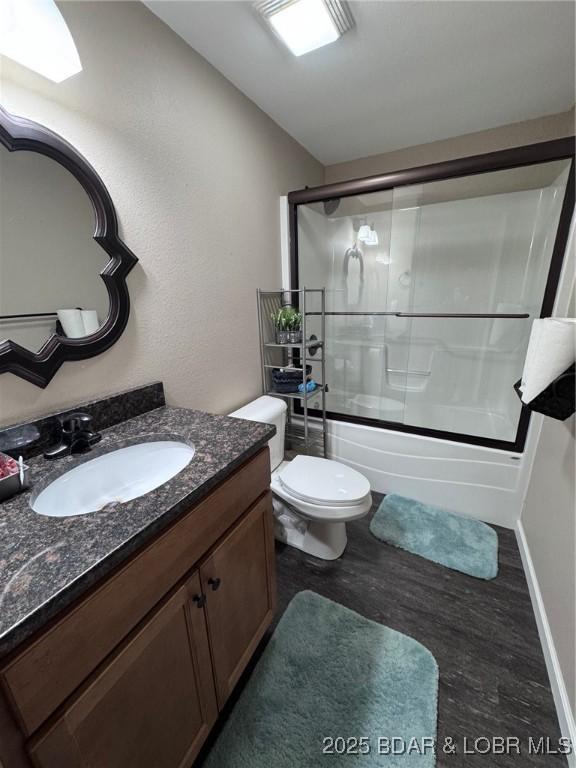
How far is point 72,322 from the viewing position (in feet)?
3.38

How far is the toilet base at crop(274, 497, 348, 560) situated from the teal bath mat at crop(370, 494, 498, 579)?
0.29 metres

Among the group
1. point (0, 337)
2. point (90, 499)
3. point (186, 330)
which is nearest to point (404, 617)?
point (90, 499)

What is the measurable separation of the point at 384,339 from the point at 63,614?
249cm

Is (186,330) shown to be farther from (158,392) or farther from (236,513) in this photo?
(236,513)

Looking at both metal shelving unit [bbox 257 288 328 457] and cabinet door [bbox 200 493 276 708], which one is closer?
cabinet door [bbox 200 493 276 708]

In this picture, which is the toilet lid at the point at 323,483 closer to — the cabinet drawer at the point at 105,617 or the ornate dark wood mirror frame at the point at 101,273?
the cabinet drawer at the point at 105,617

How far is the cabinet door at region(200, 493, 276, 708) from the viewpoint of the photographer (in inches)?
34.7

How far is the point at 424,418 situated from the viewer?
→ 240cm

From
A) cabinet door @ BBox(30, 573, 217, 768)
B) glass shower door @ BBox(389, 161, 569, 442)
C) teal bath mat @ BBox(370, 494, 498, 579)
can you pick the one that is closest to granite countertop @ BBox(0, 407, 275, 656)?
cabinet door @ BBox(30, 573, 217, 768)

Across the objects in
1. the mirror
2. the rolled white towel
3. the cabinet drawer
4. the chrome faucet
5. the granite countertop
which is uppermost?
the mirror

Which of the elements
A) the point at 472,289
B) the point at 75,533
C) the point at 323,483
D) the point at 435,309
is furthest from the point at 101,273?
the point at 472,289

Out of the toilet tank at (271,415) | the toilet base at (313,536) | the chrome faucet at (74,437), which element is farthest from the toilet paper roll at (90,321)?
the toilet base at (313,536)

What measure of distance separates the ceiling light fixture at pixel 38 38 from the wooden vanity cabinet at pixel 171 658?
3.94 feet

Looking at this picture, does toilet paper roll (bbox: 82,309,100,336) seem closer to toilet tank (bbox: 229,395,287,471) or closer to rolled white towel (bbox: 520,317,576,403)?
toilet tank (bbox: 229,395,287,471)
